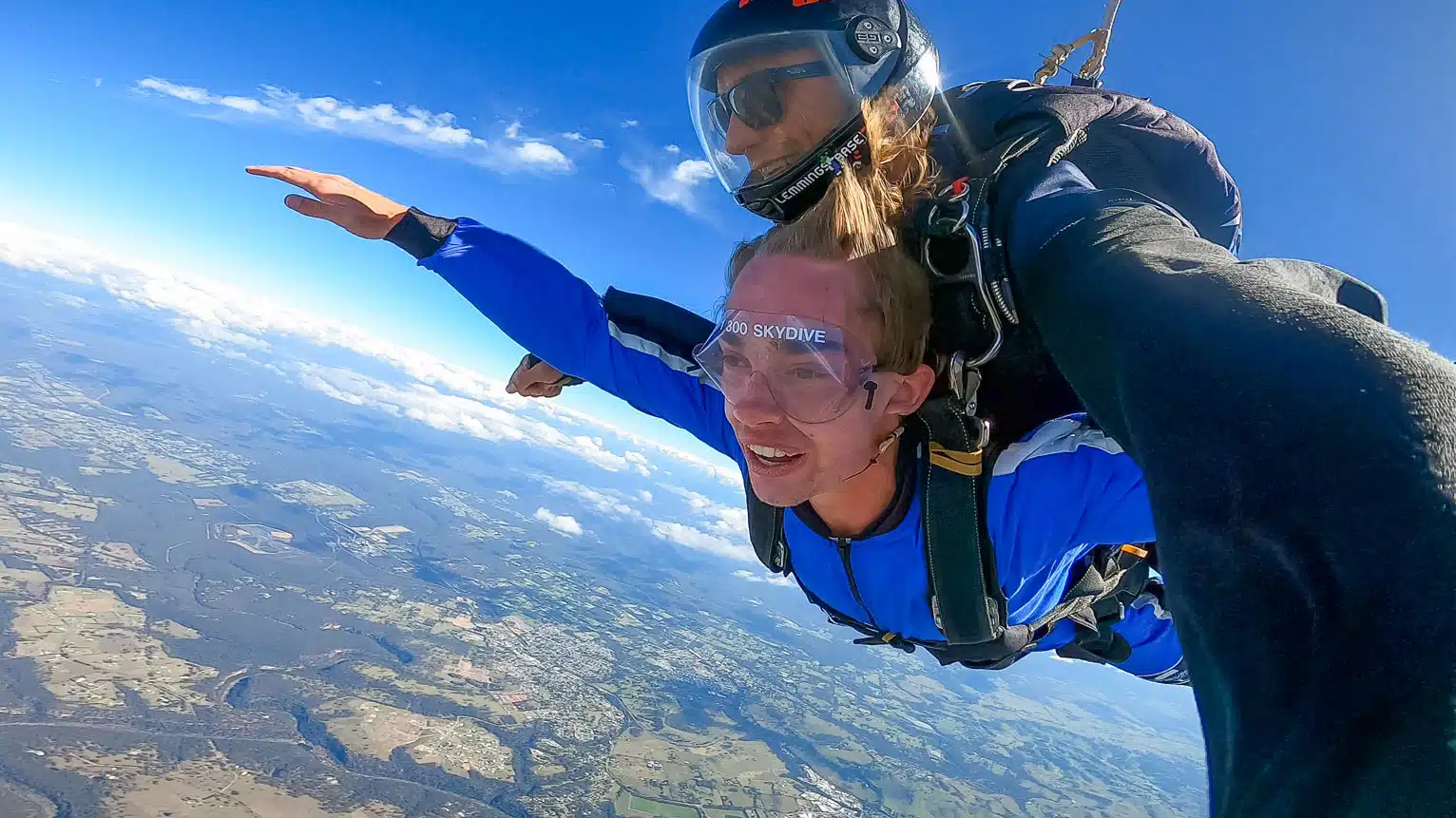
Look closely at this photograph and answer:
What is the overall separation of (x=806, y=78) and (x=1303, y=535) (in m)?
1.98

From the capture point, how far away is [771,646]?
266 ft

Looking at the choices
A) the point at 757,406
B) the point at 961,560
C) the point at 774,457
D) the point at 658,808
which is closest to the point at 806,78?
the point at 757,406

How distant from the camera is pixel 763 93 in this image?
2.14m

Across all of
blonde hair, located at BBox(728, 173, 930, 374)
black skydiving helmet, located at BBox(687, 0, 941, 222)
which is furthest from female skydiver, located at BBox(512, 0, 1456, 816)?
black skydiving helmet, located at BBox(687, 0, 941, 222)

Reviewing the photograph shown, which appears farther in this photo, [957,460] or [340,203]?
[340,203]

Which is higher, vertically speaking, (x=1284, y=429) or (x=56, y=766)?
(x=1284, y=429)

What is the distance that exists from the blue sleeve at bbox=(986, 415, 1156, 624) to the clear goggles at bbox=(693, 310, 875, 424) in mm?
475

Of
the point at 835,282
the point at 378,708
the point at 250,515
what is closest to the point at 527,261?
the point at 835,282

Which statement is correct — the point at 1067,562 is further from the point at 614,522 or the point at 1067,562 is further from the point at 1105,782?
the point at 614,522

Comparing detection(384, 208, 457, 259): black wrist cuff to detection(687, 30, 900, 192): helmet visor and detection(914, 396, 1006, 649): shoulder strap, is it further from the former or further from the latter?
detection(914, 396, 1006, 649): shoulder strap

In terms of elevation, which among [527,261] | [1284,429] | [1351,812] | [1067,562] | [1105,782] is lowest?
[1105,782]

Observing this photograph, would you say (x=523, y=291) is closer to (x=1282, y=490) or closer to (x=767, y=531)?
(x=767, y=531)

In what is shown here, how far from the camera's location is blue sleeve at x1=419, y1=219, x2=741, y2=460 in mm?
2299

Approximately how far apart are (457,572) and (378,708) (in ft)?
121
